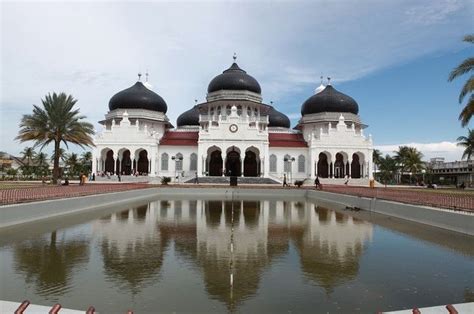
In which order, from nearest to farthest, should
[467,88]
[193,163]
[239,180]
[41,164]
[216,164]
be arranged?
[467,88], [239,180], [193,163], [216,164], [41,164]

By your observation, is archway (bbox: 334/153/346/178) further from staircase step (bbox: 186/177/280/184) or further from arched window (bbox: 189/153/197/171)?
arched window (bbox: 189/153/197/171)

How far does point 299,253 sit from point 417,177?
215 ft

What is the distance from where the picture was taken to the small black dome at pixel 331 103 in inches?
2281

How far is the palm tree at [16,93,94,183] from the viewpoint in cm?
3170

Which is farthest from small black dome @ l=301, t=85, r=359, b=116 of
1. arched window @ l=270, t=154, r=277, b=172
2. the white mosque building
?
arched window @ l=270, t=154, r=277, b=172

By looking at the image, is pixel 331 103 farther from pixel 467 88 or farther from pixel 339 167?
pixel 467 88

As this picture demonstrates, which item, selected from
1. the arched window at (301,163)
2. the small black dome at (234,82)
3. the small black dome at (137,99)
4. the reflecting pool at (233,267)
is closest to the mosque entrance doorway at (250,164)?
the arched window at (301,163)

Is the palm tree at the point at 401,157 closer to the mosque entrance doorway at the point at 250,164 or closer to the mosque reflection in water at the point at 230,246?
the mosque entrance doorway at the point at 250,164

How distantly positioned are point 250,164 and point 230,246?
45147mm

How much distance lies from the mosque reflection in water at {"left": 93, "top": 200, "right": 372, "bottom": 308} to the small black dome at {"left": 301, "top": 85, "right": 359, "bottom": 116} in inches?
1681

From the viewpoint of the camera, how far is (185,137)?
184 ft

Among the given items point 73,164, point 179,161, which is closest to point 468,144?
point 179,161

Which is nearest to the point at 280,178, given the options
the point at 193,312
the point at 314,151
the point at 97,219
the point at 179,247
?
the point at 314,151

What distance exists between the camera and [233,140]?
5062cm
